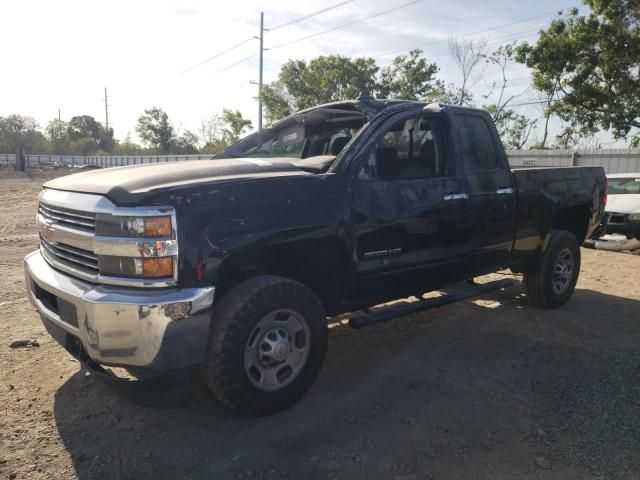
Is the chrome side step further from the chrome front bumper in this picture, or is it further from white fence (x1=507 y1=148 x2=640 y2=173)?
white fence (x1=507 y1=148 x2=640 y2=173)

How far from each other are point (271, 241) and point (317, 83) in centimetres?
3477

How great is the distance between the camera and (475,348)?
4316 mm

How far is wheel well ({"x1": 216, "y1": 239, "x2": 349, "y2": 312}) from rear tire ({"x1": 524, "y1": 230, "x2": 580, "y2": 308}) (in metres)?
2.80

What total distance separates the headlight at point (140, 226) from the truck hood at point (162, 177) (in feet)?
0.36

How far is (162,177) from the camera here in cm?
293

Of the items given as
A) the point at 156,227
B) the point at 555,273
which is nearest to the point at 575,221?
the point at 555,273

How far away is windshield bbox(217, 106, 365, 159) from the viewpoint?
4.36m

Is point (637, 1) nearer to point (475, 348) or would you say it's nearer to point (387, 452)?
point (475, 348)

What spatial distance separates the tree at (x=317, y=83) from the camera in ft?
112

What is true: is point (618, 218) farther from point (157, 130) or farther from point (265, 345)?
point (157, 130)

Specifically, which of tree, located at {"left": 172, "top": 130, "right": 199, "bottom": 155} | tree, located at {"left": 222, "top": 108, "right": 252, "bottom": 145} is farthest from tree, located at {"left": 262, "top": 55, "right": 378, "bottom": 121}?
tree, located at {"left": 172, "top": 130, "right": 199, "bottom": 155}

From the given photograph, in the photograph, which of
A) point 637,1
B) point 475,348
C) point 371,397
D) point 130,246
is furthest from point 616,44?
point 130,246

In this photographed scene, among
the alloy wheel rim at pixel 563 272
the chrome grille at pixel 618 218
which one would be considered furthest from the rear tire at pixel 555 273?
the chrome grille at pixel 618 218

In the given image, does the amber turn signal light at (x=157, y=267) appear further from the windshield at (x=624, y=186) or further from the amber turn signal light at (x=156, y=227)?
the windshield at (x=624, y=186)
